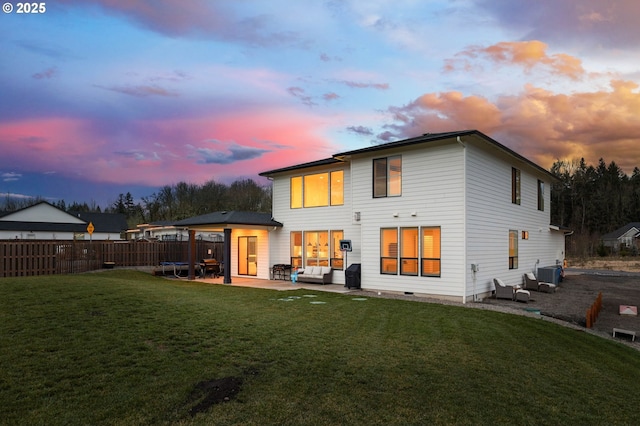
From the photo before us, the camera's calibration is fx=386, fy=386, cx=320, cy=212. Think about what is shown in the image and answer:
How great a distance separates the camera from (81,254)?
65.5 ft

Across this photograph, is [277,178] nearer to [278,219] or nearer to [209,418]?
[278,219]

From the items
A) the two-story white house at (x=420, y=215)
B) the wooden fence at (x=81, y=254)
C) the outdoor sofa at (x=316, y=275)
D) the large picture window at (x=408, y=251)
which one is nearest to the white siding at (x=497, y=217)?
the two-story white house at (x=420, y=215)

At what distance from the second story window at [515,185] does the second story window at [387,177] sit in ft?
18.1

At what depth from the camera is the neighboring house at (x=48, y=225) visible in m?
41.8

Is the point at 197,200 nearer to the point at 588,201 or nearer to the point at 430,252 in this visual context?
the point at 430,252

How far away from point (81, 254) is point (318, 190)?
12822 mm

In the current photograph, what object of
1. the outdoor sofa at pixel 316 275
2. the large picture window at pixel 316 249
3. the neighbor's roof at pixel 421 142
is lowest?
→ the outdoor sofa at pixel 316 275

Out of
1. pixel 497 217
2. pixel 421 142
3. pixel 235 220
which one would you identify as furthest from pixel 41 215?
pixel 497 217

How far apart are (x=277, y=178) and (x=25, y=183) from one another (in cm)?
6968

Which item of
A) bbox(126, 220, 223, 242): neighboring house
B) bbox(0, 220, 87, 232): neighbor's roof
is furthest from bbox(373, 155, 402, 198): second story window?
bbox(0, 220, 87, 232): neighbor's roof

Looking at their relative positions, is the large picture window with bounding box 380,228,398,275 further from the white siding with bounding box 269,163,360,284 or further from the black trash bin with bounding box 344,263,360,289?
the white siding with bounding box 269,163,360,284

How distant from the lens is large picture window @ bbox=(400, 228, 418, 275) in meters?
14.0

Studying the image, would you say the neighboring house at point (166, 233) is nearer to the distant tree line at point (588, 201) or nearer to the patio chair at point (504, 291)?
the patio chair at point (504, 291)

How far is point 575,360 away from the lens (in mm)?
6805
